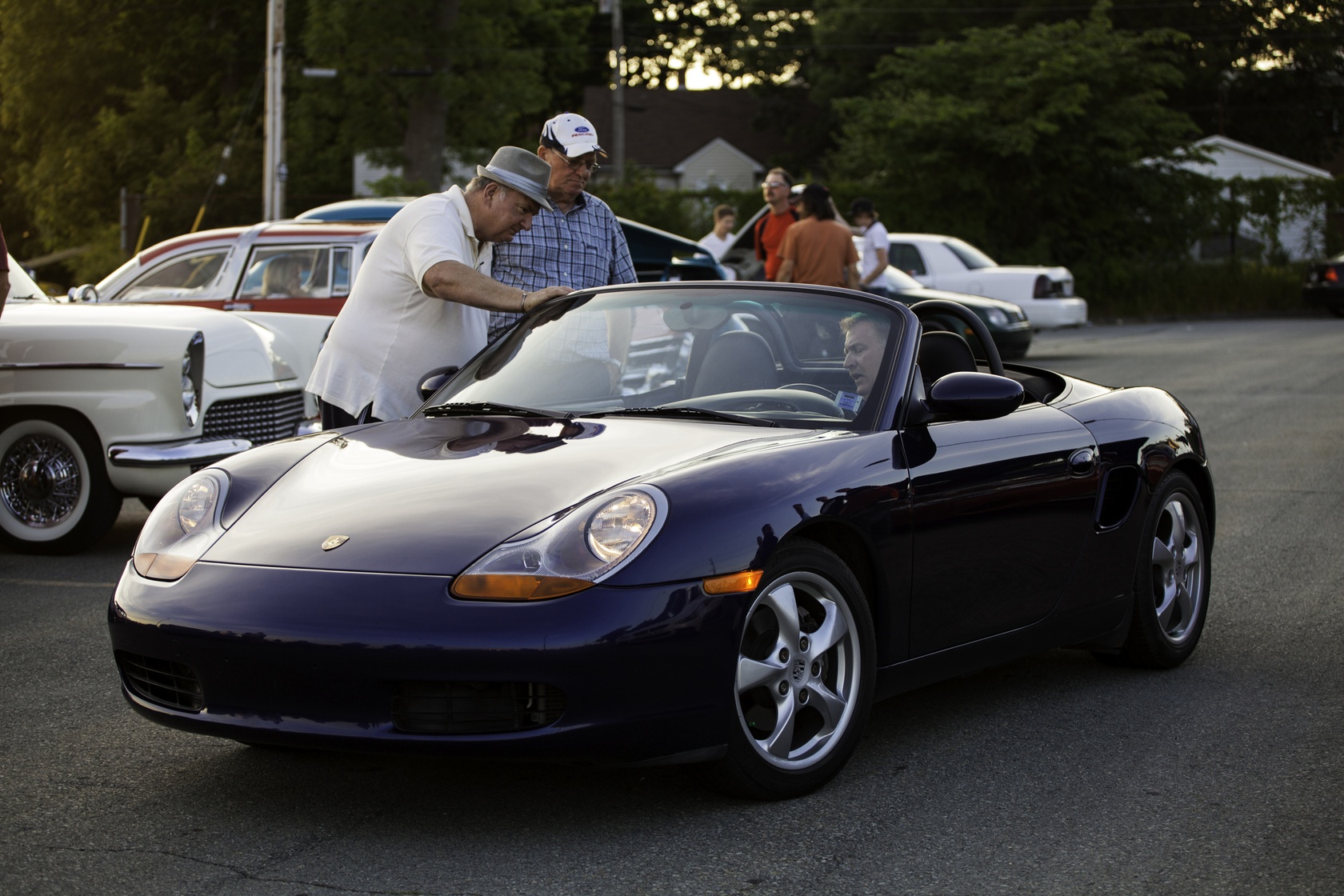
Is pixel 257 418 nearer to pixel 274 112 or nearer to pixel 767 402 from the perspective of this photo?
pixel 767 402

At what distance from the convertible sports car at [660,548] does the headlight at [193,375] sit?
323 cm

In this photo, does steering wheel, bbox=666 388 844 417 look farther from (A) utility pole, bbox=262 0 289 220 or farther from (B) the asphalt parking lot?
(A) utility pole, bbox=262 0 289 220

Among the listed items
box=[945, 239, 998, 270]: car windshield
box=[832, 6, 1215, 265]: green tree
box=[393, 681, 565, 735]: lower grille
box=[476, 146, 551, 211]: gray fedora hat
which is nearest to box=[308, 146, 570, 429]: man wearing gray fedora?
box=[476, 146, 551, 211]: gray fedora hat

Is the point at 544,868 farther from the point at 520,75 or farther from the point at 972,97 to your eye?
the point at 520,75

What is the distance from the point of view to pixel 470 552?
359 cm

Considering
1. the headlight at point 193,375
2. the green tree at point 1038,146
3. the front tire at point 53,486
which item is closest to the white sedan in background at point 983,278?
the green tree at point 1038,146

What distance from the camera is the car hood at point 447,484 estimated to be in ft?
12.0

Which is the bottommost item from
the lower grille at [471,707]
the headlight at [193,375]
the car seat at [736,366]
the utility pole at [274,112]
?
the lower grille at [471,707]

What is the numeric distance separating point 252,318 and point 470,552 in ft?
20.7

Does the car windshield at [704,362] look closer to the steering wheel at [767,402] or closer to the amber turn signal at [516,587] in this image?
the steering wheel at [767,402]

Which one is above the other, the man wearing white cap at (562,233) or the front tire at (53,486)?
the man wearing white cap at (562,233)

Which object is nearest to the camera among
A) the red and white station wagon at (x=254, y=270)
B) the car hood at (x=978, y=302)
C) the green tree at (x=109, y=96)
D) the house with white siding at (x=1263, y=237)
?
the red and white station wagon at (x=254, y=270)

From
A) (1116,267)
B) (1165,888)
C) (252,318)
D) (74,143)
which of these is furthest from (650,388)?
(74,143)

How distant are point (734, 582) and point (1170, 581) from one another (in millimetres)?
2383
